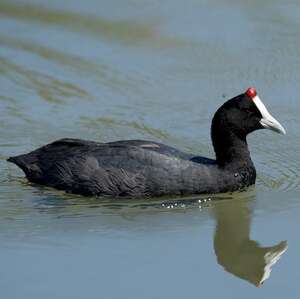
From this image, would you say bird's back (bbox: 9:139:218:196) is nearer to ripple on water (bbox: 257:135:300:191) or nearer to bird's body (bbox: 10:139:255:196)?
bird's body (bbox: 10:139:255:196)

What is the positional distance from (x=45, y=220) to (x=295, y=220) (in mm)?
1924

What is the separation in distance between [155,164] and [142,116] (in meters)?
2.27

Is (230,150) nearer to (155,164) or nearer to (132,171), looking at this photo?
(155,164)

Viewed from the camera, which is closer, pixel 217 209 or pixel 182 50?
pixel 217 209

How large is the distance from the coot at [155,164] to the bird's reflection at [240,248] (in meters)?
0.29

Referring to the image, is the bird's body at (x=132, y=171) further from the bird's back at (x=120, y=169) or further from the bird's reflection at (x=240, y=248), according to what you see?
the bird's reflection at (x=240, y=248)

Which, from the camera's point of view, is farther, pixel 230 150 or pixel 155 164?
pixel 230 150

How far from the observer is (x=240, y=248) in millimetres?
8570

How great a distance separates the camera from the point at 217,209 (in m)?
9.31

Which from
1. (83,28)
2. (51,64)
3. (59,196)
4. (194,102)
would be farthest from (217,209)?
(83,28)

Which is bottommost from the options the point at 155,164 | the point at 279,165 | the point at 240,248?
the point at 240,248

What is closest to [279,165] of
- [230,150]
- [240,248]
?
[230,150]

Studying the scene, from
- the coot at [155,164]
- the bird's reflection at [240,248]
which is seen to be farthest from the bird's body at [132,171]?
Answer: the bird's reflection at [240,248]

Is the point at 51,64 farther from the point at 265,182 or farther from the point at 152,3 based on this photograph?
the point at 265,182
